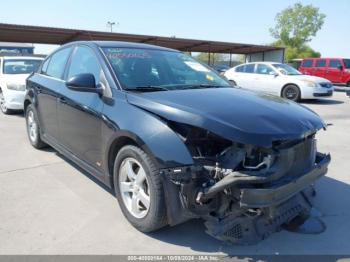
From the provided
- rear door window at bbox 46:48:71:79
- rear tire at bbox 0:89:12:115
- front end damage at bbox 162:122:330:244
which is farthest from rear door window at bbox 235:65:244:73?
front end damage at bbox 162:122:330:244

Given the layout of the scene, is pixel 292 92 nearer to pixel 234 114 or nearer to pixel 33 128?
pixel 33 128

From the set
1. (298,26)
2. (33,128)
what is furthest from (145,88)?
(298,26)

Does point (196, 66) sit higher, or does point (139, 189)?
point (196, 66)

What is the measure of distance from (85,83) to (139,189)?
117 cm

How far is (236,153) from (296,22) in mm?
74674

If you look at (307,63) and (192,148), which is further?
(307,63)

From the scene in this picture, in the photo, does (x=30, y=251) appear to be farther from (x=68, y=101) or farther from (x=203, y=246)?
(x=68, y=101)

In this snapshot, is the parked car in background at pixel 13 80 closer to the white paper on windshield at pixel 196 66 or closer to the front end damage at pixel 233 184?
the white paper on windshield at pixel 196 66

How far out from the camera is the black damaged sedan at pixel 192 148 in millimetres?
2646

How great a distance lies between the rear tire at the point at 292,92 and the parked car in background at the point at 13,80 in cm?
869

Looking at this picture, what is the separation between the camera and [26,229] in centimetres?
317

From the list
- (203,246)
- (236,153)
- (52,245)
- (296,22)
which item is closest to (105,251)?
(52,245)

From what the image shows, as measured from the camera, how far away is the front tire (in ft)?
9.21

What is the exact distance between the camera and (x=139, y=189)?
3082 millimetres
